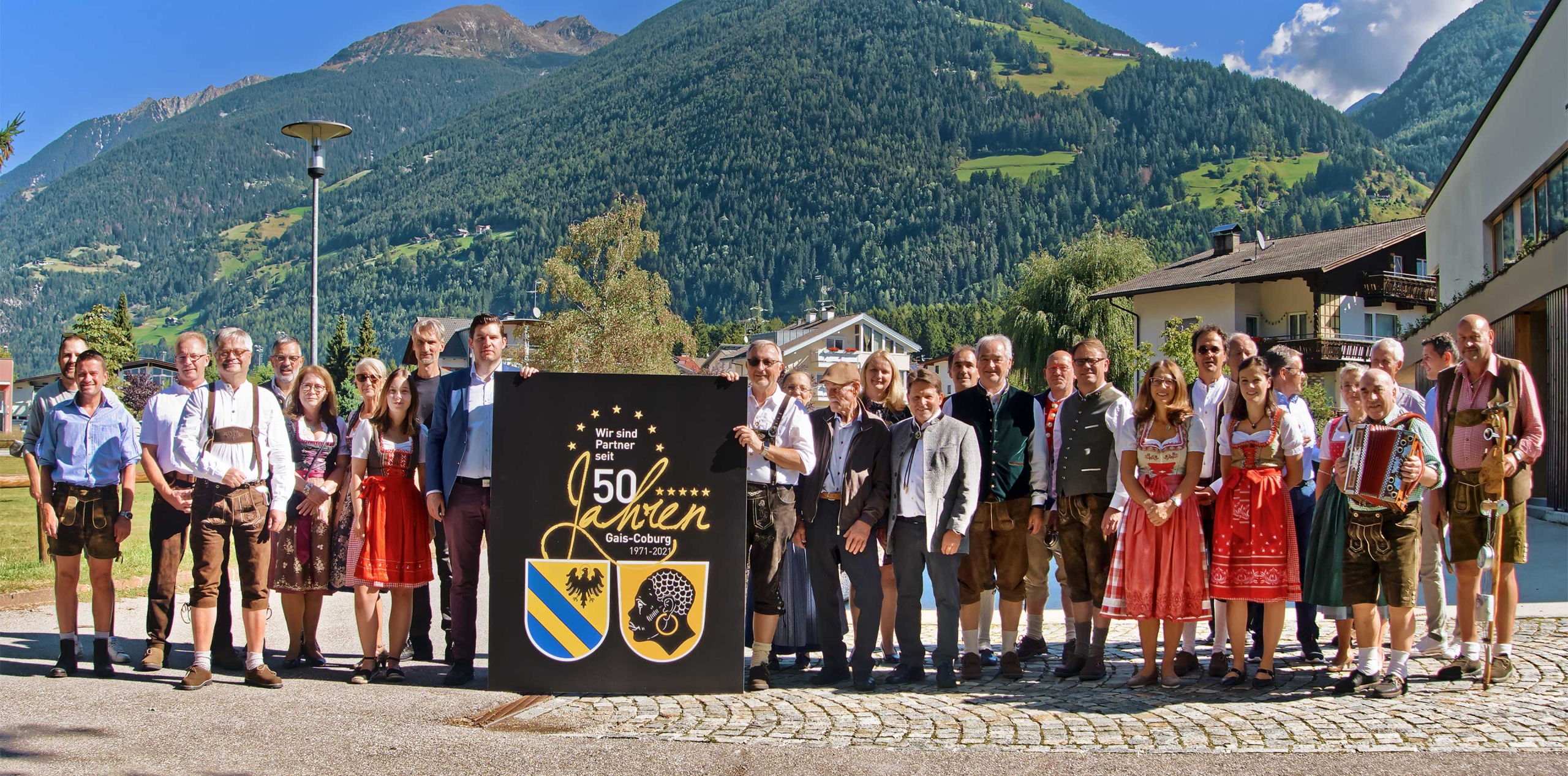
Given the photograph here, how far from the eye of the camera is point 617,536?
623cm

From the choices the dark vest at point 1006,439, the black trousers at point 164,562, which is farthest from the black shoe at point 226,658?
the dark vest at point 1006,439

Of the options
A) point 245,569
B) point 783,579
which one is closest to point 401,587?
point 245,569

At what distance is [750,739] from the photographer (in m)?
5.25

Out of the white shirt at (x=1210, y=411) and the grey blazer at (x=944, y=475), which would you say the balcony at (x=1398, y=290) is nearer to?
the white shirt at (x=1210, y=411)

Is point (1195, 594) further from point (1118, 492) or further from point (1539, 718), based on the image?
point (1539, 718)

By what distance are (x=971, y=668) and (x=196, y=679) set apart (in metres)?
4.44

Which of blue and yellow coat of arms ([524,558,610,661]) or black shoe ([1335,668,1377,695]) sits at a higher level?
blue and yellow coat of arms ([524,558,610,661])

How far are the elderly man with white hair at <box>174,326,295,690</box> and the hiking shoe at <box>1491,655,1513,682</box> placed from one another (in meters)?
6.85

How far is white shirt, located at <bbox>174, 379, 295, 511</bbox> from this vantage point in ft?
21.0

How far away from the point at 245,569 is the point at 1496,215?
2329 centimetres

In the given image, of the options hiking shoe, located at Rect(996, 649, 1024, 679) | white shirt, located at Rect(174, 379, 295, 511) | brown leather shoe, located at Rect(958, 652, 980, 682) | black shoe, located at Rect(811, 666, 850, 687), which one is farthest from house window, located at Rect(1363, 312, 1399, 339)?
white shirt, located at Rect(174, 379, 295, 511)

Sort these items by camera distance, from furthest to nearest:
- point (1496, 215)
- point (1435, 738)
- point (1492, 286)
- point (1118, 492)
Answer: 1. point (1496, 215)
2. point (1492, 286)
3. point (1118, 492)
4. point (1435, 738)

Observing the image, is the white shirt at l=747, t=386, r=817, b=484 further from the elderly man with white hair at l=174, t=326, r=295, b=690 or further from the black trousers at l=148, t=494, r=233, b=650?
the black trousers at l=148, t=494, r=233, b=650

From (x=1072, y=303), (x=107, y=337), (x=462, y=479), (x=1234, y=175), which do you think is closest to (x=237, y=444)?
(x=462, y=479)
